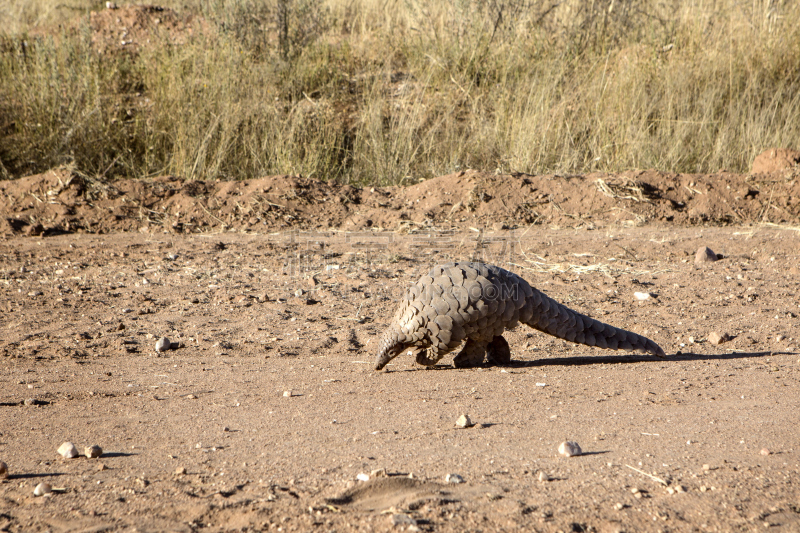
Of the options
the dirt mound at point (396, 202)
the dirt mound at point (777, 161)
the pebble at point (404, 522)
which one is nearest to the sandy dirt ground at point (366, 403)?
the pebble at point (404, 522)

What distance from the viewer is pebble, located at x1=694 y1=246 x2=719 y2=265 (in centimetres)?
591

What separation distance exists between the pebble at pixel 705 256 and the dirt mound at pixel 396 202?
1.23 metres

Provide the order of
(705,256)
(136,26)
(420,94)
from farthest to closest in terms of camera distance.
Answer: (136,26)
(420,94)
(705,256)

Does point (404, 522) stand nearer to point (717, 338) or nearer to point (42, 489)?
point (42, 489)

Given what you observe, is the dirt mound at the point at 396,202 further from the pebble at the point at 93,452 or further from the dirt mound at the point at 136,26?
the pebble at the point at 93,452

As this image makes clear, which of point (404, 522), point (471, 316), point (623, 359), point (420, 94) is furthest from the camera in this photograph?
point (420, 94)

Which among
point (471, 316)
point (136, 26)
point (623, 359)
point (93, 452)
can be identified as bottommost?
point (623, 359)

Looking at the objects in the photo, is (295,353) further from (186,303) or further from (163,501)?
(163,501)

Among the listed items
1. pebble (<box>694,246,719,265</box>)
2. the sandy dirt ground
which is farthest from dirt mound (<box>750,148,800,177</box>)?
pebble (<box>694,246,719,265</box>)

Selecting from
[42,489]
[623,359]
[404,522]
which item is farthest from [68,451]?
[623,359]

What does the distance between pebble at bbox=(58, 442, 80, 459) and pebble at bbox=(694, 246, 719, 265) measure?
4.98 meters

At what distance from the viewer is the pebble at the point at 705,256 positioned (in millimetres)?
5906

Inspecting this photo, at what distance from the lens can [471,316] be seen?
10.6 ft

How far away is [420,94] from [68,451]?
844 centimetres
